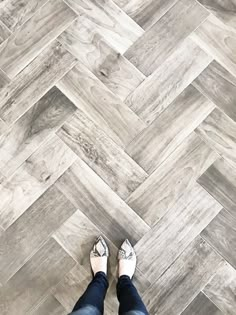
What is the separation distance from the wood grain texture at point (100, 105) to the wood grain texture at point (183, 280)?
475 millimetres

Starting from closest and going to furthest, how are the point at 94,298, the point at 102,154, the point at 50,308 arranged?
the point at 94,298 → the point at 50,308 → the point at 102,154

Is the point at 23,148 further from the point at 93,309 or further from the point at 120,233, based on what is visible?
the point at 93,309

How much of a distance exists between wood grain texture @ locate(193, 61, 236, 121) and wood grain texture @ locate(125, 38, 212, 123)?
0.03 m

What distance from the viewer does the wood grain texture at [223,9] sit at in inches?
63.7

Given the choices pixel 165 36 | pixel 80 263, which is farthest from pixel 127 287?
pixel 165 36

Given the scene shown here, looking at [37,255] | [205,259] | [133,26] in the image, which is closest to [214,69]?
[133,26]

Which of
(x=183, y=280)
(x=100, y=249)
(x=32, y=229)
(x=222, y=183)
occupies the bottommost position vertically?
(x=32, y=229)

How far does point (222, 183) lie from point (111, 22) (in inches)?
30.1

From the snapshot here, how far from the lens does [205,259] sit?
146cm

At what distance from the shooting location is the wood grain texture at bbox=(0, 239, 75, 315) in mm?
1429

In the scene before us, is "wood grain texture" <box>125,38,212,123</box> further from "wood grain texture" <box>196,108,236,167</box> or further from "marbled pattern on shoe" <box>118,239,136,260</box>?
"marbled pattern on shoe" <box>118,239,136,260</box>

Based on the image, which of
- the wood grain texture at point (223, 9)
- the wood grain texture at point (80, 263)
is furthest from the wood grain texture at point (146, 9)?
the wood grain texture at point (80, 263)

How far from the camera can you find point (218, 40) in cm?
161

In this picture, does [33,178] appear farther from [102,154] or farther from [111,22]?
[111,22]
